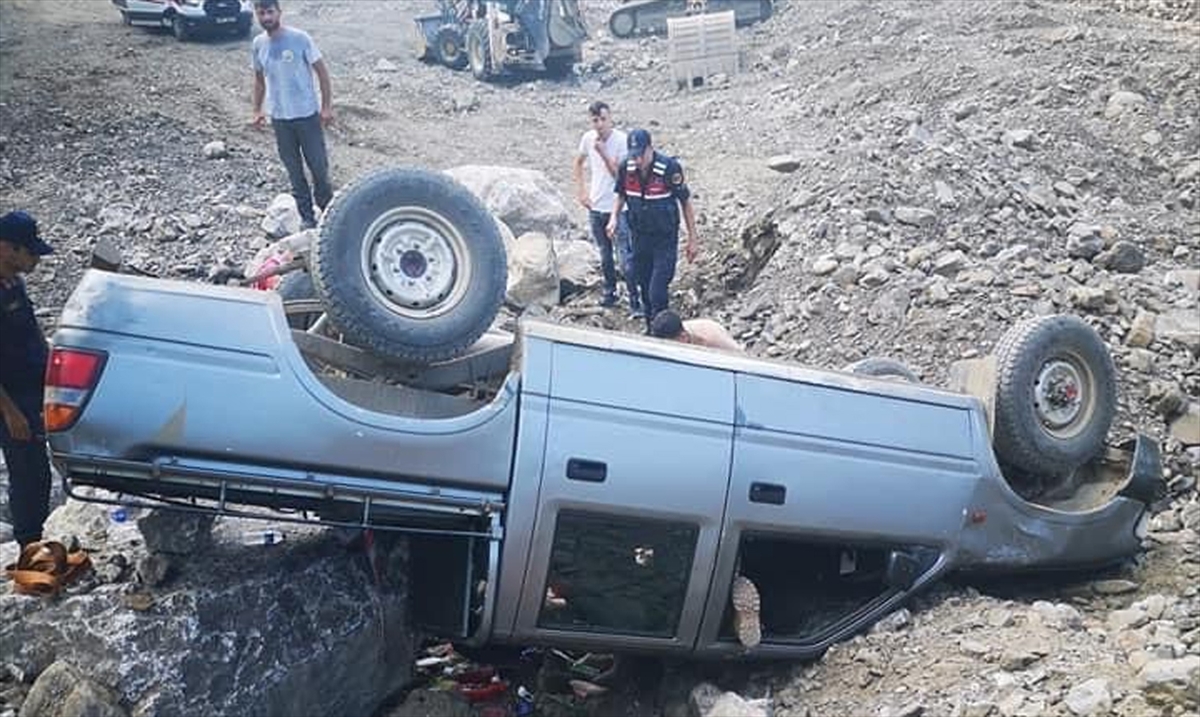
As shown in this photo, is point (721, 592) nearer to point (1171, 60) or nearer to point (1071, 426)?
point (1071, 426)

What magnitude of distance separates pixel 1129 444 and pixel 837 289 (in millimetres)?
3259

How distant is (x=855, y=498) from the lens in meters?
5.14

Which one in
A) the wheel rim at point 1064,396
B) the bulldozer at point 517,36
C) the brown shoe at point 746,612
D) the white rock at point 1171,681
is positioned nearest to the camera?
the white rock at point 1171,681

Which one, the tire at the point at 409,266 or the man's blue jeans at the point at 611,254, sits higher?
the tire at the point at 409,266

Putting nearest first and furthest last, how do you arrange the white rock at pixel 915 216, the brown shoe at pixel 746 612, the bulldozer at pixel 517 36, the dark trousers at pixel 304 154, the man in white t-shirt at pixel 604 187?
the brown shoe at pixel 746 612 → the dark trousers at pixel 304 154 → the man in white t-shirt at pixel 604 187 → the white rock at pixel 915 216 → the bulldozer at pixel 517 36

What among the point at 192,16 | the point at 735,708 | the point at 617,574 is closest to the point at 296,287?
the point at 617,574

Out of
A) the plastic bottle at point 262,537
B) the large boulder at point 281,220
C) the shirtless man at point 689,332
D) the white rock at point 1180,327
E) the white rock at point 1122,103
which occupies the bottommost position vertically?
the large boulder at point 281,220

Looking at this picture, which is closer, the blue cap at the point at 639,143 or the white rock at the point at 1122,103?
the blue cap at the point at 639,143

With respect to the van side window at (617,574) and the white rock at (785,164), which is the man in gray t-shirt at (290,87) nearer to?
the van side window at (617,574)

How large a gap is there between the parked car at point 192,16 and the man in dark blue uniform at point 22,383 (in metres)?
14.7

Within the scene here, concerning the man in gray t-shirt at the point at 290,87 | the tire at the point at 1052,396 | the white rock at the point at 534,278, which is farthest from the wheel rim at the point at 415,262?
the white rock at the point at 534,278

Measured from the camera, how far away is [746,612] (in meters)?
5.10

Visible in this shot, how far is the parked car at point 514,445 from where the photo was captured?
4371 mm

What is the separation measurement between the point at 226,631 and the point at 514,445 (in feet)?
4.25
